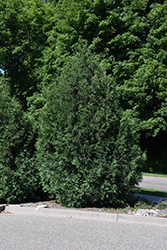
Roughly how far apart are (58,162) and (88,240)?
2370 millimetres

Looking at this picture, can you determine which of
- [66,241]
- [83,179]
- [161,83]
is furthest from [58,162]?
[161,83]

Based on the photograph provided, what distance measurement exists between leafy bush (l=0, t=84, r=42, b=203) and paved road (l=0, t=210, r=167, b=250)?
0.97 m

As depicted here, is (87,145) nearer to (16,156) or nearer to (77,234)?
(16,156)

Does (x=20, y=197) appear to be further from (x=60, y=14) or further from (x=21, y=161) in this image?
(x=60, y=14)

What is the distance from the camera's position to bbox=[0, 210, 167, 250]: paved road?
4238mm

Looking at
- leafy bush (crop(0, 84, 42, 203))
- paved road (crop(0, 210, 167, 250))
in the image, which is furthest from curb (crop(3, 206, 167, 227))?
Result: leafy bush (crop(0, 84, 42, 203))

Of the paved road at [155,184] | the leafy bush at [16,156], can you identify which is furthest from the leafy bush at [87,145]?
the paved road at [155,184]

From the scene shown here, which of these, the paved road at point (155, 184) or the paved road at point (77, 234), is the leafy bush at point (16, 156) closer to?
the paved road at point (77, 234)

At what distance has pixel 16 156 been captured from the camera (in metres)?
6.95

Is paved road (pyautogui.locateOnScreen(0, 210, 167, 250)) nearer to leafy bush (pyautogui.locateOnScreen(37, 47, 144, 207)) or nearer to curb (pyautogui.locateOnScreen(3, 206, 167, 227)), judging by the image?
curb (pyautogui.locateOnScreen(3, 206, 167, 227))

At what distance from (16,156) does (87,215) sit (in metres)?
2.30

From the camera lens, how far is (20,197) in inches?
273

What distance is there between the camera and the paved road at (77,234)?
4238mm

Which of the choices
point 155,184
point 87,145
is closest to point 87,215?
point 87,145
